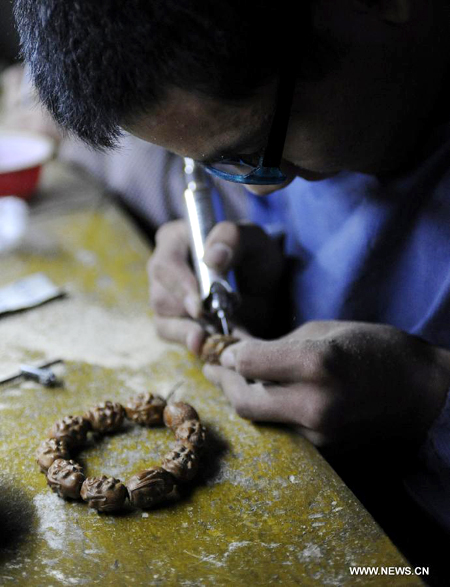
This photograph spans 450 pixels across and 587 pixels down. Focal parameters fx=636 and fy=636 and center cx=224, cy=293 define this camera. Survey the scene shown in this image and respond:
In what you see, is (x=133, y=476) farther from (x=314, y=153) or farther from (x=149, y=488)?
(x=314, y=153)

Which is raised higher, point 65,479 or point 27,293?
point 65,479

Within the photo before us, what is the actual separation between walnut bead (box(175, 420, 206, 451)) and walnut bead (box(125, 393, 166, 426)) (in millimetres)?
52

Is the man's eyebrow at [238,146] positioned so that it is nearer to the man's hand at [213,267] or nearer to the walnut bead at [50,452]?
the man's hand at [213,267]

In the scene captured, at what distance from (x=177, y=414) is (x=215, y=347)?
0.18 metres

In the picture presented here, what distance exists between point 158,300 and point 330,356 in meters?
0.48

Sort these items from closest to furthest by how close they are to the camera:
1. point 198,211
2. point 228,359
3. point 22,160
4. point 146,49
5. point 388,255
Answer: point 146,49 → point 228,359 → point 388,255 → point 198,211 → point 22,160

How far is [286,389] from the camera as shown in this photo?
102 centimetres

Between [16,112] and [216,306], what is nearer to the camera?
[216,306]

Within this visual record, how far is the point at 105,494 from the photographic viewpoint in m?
0.86

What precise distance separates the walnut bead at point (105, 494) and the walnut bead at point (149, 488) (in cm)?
1

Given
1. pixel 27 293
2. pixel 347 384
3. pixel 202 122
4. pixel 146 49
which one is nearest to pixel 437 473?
pixel 347 384

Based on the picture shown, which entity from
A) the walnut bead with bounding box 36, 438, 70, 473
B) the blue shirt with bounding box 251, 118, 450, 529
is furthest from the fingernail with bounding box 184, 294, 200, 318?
the walnut bead with bounding box 36, 438, 70, 473

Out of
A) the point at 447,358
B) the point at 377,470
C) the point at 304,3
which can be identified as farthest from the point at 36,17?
the point at 377,470

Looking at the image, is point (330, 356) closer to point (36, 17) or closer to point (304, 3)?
point (304, 3)
